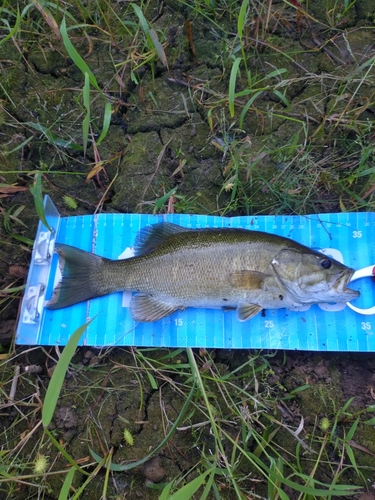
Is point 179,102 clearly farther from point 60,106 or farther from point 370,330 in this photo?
point 370,330

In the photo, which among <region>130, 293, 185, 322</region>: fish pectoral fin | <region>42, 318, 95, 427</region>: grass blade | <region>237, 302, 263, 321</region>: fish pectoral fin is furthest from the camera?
<region>130, 293, 185, 322</region>: fish pectoral fin

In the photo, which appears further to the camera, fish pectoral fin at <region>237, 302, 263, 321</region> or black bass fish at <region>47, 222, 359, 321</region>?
fish pectoral fin at <region>237, 302, 263, 321</region>

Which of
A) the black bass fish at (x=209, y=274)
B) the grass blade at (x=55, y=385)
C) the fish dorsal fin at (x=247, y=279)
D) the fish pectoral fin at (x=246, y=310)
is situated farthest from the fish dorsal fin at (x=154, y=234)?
the grass blade at (x=55, y=385)

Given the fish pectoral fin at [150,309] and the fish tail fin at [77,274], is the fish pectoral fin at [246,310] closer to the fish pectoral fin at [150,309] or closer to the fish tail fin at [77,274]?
the fish pectoral fin at [150,309]

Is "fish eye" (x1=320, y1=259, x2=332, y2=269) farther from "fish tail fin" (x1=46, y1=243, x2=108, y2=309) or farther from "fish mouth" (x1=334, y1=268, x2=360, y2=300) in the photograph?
"fish tail fin" (x1=46, y1=243, x2=108, y2=309)

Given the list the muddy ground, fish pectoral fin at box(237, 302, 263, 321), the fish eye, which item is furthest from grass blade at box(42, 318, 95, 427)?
the fish eye
